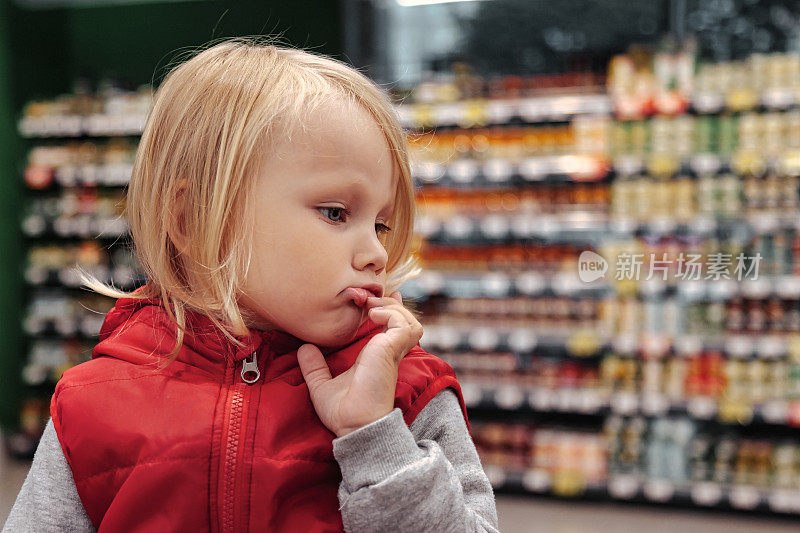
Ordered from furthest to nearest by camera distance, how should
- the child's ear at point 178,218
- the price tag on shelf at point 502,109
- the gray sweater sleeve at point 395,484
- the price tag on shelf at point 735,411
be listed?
1. the price tag on shelf at point 502,109
2. the price tag on shelf at point 735,411
3. the child's ear at point 178,218
4. the gray sweater sleeve at point 395,484

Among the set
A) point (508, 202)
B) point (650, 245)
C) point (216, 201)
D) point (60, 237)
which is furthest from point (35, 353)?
point (216, 201)

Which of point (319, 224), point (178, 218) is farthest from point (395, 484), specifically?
point (178, 218)

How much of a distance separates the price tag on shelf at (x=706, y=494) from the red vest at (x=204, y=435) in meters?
2.63

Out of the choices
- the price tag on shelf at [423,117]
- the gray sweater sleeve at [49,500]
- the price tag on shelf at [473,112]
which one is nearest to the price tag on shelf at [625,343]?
the price tag on shelf at [473,112]

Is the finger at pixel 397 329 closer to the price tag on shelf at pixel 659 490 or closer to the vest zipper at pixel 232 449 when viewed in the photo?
the vest zipper at pixel 232 449

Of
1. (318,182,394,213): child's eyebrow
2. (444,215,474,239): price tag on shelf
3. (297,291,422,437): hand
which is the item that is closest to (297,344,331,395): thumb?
(297,291,422,437): hand

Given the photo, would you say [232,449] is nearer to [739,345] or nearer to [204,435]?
[204,435]

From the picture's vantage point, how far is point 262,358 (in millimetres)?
697

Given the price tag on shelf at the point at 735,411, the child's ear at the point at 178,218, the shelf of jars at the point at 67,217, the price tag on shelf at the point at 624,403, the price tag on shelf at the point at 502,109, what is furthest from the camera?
the shelf of jars at the point at 67,217

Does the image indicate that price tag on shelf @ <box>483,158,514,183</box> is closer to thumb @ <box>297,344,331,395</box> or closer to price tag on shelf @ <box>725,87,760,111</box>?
price tag on shelf @ <box>725,87,760,111</box>

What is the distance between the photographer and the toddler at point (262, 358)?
0.62 m

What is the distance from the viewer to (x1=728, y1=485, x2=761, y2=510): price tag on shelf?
274 centimetres

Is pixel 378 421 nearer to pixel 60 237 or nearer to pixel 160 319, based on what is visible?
pixel 160 319

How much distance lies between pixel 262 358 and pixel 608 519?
2619 millimetres
